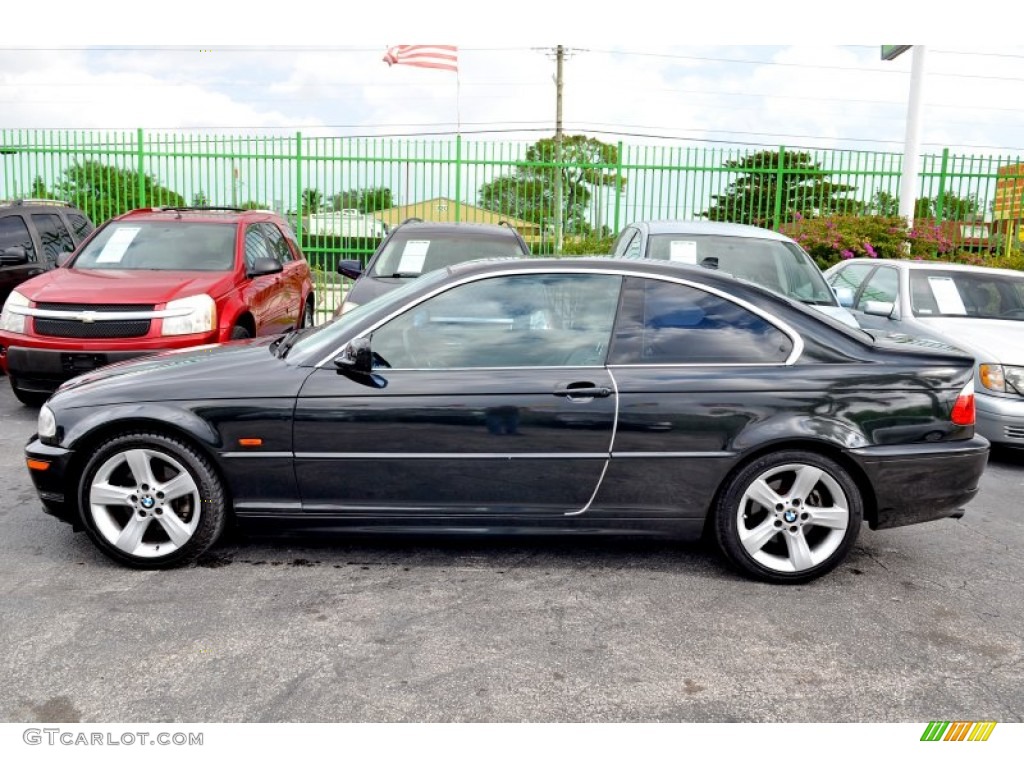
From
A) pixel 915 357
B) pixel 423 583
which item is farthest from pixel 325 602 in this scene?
pixel 915 357

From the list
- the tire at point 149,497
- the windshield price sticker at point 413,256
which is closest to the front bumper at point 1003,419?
the windshield price sticker at point 413,256

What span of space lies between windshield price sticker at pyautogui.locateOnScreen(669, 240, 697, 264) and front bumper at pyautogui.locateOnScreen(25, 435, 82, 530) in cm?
530

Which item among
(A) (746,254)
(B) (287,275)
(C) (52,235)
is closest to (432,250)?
→ (B) (287,275)

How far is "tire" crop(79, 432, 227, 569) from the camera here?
4.32 metres

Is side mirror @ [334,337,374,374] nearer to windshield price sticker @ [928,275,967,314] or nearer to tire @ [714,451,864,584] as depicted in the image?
tire @ [714,451,864,584]

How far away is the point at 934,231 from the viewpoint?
14.6 metres

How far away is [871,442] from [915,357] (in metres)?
0.48

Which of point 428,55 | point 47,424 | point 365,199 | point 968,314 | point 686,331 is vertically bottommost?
point 47,424

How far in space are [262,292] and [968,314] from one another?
244 inches

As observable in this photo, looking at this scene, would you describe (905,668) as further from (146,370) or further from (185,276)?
(185,276)

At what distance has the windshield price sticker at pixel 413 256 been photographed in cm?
928

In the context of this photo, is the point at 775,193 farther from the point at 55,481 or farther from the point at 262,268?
the point at 55,481

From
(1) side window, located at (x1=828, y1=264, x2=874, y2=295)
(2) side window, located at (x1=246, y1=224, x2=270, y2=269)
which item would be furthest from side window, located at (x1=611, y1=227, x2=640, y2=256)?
(2) side window, located at (x1=246, y1=224, x2=270, y2=269)

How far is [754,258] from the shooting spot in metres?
8.27
